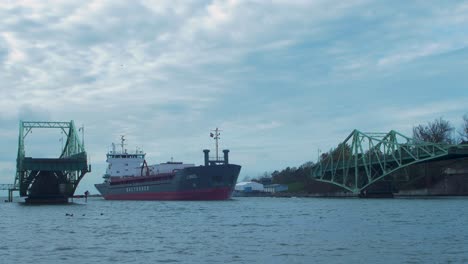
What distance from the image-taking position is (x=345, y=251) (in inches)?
1087

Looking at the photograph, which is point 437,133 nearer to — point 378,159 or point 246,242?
point 378,159

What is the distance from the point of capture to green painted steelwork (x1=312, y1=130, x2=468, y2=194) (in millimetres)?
99250

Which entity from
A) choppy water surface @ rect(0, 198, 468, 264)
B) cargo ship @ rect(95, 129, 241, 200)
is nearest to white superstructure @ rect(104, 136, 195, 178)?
cargo ship @ rect(95, 129, 241, 200)

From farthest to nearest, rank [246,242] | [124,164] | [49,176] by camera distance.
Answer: [124,164]
[49,176]
[246,242]

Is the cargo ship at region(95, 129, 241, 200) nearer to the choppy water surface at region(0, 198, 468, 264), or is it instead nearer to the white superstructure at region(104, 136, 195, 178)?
the white superstructure at region(104, 136, 195, 178)

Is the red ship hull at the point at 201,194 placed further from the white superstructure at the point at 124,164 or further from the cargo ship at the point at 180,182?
the white superstructure at the point at 124,164

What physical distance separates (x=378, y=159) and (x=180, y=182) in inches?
1416

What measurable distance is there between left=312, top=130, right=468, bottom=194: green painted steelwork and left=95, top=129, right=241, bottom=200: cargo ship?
2799 cm

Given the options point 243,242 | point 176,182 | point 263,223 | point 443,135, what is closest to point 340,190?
point 443,135

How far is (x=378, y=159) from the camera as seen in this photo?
112625 mm

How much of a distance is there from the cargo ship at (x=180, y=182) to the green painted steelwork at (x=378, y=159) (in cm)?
2799

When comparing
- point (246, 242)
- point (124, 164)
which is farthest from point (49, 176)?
point (246, 242)

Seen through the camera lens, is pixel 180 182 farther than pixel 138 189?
No

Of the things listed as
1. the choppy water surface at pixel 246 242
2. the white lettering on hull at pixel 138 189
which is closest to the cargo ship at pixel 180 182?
the white lettering on hull at pixel 138 189
